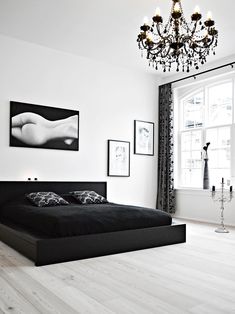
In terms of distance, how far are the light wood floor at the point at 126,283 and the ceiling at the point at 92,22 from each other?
300 centimetres

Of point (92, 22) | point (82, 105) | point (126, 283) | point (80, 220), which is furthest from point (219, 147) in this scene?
point (126, 283)

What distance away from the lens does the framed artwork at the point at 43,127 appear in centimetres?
510

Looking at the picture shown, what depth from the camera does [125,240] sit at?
3.71 metres

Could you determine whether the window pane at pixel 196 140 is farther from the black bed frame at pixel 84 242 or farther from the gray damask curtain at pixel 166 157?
the black bed frame at pixel 84 242

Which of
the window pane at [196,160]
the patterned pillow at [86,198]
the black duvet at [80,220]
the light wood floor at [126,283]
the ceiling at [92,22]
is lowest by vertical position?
the light wood floor at [126,283]

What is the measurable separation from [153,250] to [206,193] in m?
2.60

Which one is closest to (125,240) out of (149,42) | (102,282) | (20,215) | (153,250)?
(153,250)

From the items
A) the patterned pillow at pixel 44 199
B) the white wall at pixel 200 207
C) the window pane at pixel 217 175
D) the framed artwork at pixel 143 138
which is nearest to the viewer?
the patterned pillow at pixel 44 199

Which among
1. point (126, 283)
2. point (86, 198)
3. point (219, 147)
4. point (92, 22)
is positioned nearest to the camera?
point (126, 283)

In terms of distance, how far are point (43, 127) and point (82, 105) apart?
0.88 m

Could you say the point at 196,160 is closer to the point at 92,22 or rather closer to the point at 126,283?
the point at 92,22

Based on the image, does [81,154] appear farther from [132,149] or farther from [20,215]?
[20,215]

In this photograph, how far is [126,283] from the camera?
2.64 meters

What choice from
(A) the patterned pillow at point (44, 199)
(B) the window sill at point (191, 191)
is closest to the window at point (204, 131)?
(B) the window sill at point (191, 191)
